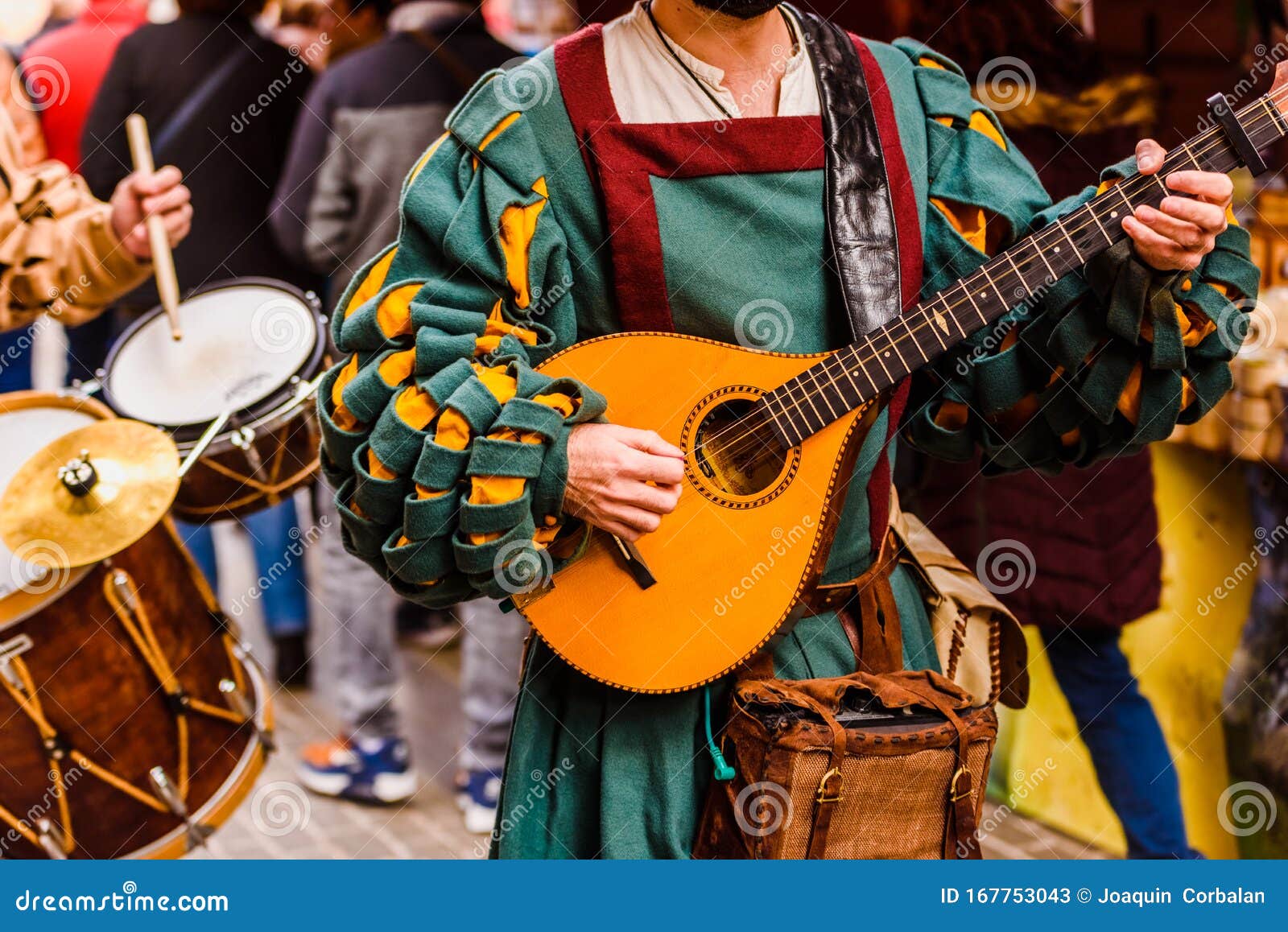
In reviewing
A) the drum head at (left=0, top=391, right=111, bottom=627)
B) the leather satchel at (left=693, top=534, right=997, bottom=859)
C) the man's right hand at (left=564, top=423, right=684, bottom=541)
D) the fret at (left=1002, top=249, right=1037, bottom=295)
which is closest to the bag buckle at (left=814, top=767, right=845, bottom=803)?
the leather satchel at (left=693, top=534, right=997, bottom=859)

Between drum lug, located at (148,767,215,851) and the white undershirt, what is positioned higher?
the white undershirt

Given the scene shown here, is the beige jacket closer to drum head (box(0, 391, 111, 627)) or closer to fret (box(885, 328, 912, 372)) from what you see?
drum head (box(0, 391, 111, 627))

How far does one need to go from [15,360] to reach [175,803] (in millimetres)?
982

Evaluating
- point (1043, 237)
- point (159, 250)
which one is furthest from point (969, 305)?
point (159, 250)

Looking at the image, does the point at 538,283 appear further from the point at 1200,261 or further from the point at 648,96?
the point at 1200,261

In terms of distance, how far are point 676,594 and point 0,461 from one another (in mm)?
1581

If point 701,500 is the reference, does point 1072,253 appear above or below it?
above

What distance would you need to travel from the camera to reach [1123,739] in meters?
3.20

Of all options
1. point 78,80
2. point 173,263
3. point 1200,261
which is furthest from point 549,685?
point 78,80

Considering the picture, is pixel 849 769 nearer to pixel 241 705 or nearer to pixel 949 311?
pixel 949 311

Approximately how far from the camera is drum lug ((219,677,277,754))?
109 inches

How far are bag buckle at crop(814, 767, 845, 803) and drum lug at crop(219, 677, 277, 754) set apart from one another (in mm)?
1529

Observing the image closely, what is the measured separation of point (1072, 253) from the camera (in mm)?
1707

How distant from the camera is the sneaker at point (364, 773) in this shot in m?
3.79
